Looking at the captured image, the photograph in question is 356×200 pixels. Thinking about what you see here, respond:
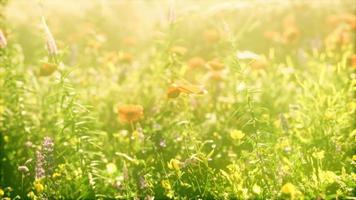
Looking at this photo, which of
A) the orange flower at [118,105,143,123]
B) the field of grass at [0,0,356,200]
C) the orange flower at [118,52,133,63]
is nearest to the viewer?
the field of grass at [0,0,356,200]

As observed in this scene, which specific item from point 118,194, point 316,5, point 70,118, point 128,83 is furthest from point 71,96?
point 316,5

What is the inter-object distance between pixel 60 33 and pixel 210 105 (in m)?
4.22

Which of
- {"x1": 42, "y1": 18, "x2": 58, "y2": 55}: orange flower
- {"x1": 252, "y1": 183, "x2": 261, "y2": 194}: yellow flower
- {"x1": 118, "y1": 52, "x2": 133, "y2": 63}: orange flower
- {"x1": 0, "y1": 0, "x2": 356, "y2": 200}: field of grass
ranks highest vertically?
{"x1": 118, "y1": 52, "x2": 133, "y2": 63}: orange flower

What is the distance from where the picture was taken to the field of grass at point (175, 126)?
328 centimetres

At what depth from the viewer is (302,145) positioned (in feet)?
12.0

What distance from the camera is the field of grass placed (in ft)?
10.7

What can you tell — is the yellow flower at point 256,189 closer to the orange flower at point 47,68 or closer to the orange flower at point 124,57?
the orange flower at point 47,68

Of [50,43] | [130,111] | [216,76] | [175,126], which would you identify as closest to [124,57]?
[216,76]

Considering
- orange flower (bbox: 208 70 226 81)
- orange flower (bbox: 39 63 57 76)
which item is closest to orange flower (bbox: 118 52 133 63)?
orange flower (bbox: 208 70 226 81)

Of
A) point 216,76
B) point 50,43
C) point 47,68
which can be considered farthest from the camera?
point 216,76

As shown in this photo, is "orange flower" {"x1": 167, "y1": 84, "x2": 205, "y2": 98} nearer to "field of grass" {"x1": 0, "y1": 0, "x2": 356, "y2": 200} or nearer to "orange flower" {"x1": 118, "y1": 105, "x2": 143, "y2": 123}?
"field of grass" {"x1": 0, "y1": 0, "x2": 356, "y2": 200}

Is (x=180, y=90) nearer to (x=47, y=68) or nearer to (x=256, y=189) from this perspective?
(x=256, y=189)

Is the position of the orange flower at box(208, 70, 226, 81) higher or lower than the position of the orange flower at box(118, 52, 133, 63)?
lower

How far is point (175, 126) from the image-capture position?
13.7 ft
